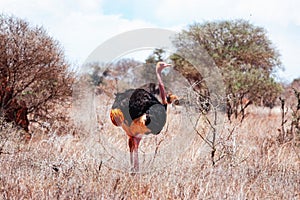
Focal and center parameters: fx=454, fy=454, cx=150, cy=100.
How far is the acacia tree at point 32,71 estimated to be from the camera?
5344 millimetres

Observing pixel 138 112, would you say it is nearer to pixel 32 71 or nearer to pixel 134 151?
pixel 134 151

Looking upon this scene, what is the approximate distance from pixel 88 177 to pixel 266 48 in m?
11.0

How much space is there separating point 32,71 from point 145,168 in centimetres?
252

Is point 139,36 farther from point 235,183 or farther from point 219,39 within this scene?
point 219,39

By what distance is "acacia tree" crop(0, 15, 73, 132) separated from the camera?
5344mm

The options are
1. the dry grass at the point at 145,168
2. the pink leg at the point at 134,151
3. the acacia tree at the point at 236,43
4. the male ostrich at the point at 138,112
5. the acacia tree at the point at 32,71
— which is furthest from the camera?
the acacia tree at the point at 236,43

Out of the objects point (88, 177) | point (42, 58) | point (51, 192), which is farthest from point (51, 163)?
point (42, 58)

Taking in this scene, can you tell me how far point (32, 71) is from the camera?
5.67m

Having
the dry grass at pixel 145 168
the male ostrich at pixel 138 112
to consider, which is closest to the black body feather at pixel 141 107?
the male ostrich at pixel 138 112

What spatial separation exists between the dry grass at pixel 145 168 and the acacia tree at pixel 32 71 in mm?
810

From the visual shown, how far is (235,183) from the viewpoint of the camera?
3.50 metres

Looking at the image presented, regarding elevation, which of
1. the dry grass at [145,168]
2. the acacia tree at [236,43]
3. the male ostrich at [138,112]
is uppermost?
the acacia tree at [236,43]

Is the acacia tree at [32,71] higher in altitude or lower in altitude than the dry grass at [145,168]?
higher

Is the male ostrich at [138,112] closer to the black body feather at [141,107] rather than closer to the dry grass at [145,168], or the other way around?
the black body feather at [141,107]
